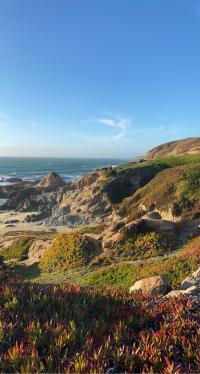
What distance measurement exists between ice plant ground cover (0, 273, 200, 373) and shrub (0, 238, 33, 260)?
24384 mm

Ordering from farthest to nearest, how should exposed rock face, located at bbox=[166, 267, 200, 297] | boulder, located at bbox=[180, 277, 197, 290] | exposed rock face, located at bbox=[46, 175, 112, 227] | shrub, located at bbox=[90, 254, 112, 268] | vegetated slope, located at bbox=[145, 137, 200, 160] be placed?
1. vegetated slope, located at bbox=[145, 137, 200, 160]
2. exposed rock face, located at bbox=[46, 175, 112, 227]
3. shrub, located at bbox=[90, 254, 112, 268]
4. boulder, located at bbox=[180, 277, 197, 290]
5. exposed rock face, located at bbox=[166, 267, 200, 297]

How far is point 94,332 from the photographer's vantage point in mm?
5848

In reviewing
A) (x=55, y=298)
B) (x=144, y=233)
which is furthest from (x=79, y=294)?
(x=144, y=233)

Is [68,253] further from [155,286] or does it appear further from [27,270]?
[155,286]

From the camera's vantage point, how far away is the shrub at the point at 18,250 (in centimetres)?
3172

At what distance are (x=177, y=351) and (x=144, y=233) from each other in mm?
19668

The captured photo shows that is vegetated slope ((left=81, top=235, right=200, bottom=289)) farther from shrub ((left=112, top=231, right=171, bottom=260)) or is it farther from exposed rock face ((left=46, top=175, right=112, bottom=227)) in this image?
exposed rock face ((left=46, top=175, right=112, bottom=227))

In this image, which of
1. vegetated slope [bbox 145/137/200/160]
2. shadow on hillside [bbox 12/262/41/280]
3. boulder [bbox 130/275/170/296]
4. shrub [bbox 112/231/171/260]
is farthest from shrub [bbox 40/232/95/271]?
vegetated slope [bbox 145/137/200/160]

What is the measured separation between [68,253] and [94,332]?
20.1 m

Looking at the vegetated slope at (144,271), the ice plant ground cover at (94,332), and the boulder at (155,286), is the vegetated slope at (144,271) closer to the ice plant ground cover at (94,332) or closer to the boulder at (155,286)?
the boulder at (155,286)

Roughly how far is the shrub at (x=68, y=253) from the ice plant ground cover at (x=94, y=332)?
17.0 m

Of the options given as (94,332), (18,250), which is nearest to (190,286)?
(94,332)

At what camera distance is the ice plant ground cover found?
500 centimetres

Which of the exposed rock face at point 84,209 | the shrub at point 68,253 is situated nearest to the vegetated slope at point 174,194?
the exposed rock face at point 84,209
